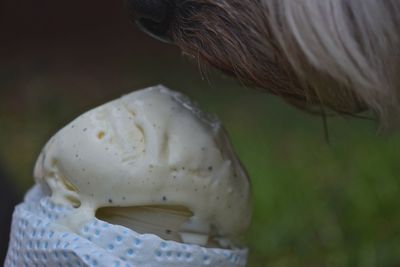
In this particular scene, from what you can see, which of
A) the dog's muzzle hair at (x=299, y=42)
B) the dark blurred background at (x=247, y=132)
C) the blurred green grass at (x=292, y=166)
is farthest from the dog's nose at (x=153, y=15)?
the blurred green grass at (x=292, y=166)

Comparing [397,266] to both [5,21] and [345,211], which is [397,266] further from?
[5,21]

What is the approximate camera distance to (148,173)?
1.68 meters

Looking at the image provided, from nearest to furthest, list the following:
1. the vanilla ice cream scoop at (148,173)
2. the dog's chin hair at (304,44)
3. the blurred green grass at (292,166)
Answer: the vanilla ice cream scoop at (148,173), the dog's chin hair at (304,44), the blurred green grass at (292,166)

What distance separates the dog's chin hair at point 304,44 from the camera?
5.98ft

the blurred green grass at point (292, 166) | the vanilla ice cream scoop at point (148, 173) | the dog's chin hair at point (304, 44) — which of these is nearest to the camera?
the vanilla ice cream scoop at point (148, 173)

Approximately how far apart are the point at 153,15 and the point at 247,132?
2.94 metres

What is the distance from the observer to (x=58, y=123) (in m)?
4.79

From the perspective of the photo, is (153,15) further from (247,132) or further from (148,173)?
(247,132)

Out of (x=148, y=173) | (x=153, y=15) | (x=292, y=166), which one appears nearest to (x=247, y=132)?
(x=292, y=166)

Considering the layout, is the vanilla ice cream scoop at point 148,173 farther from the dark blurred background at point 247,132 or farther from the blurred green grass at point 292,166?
the blurred green grass at point 292,166

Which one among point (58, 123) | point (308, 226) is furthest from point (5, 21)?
point (308, 226)

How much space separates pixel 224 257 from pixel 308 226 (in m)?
1.62

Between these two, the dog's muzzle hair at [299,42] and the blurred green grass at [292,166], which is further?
the blurred green grass at [292,166]

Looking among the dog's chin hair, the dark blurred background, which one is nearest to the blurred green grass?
the dark blurred background
